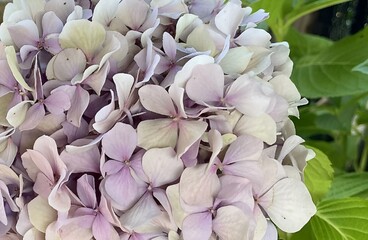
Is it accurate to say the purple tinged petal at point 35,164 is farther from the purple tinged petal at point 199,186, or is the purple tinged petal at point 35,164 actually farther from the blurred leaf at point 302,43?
the blurred leaf at point 302,43

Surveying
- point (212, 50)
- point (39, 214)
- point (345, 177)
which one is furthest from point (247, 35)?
point (345, 177)

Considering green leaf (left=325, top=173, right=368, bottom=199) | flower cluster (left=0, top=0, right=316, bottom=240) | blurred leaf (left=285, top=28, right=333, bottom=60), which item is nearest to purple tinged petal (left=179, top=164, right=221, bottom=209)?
flower cluster (left=0, top=0, right=316, bottom=240)

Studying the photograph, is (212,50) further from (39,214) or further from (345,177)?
(345,177)

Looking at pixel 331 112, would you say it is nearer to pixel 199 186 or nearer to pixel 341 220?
pixel 341 220

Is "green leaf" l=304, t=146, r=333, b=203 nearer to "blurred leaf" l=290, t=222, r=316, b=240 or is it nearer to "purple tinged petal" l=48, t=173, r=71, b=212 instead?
"blurred leaf" l=290, t=222, r=316, b=240

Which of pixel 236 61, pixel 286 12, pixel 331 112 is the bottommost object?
pixel 331 112

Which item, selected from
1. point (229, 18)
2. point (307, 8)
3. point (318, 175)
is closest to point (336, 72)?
point (307, 8)
